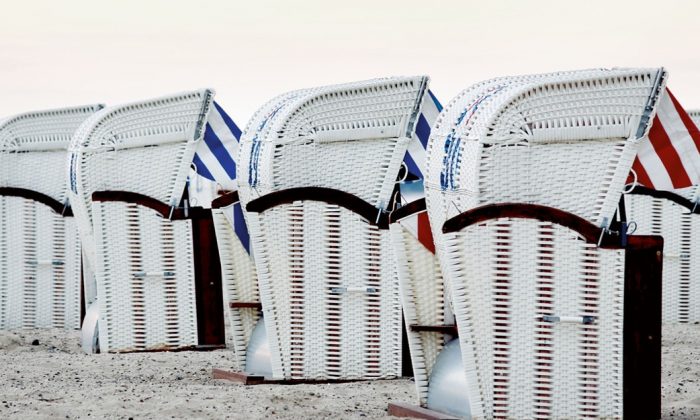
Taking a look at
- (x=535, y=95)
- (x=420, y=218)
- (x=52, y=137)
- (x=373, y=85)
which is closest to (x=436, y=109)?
(x=373, y=85)

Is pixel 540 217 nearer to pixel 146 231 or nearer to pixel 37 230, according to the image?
pixel 146 231

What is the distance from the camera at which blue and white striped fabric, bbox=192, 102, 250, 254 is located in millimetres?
9875

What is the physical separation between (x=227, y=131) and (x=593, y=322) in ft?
15.0

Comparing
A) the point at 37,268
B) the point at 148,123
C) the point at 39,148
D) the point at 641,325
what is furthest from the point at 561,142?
the point at 37,268

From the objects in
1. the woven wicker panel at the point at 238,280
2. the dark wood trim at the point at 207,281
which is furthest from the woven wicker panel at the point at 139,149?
the woven wicker panel at the point at 238,280

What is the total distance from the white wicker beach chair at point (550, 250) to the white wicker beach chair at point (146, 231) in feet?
13.8

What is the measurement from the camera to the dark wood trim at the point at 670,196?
1188 centimetres

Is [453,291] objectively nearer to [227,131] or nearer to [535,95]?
[535,95]

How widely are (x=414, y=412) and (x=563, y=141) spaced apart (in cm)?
165

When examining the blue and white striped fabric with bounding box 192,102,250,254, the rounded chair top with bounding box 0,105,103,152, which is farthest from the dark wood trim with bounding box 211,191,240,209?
the rounded chair top with bounding box 0,105,103,152

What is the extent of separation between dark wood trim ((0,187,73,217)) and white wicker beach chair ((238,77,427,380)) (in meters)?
4.27

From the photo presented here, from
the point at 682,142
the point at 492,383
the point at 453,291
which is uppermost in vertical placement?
the point at 682,142

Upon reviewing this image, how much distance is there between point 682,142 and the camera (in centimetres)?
636

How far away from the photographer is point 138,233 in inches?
399
